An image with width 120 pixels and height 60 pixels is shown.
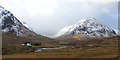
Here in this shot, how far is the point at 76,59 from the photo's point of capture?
85.2 metres

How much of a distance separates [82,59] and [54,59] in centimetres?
1414

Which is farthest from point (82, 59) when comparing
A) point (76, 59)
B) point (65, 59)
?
point (65, 59)

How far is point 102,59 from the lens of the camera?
267ft

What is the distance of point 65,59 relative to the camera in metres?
87.9

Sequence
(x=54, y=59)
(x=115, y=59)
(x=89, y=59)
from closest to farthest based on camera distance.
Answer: (x=115, y=59)
(x=89, y=59)
(x=54, y=59)

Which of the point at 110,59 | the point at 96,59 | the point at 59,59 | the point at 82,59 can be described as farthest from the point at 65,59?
the point at 110,59

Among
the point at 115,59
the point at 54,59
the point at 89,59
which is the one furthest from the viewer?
the point at 54,59

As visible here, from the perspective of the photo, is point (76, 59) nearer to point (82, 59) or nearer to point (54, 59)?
point (82, 59)

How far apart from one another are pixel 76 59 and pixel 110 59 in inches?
610

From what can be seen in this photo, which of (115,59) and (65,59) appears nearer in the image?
(115,59)

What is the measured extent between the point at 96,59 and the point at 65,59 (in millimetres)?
15020

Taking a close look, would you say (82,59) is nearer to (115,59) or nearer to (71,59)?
(71,59)

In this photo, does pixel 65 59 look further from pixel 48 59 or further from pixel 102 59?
pixel 102 59

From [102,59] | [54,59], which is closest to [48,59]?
[54,59]
